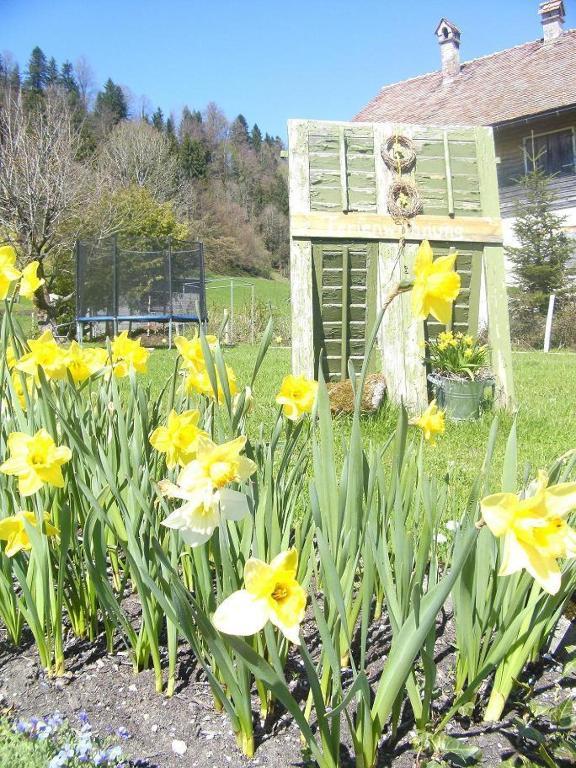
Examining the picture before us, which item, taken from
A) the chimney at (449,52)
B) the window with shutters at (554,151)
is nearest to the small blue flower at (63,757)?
the window with shutters at (554,151)

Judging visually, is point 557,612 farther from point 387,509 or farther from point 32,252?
point 32,252

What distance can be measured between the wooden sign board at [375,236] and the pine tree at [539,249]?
933 cm

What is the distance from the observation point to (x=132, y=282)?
12875mm

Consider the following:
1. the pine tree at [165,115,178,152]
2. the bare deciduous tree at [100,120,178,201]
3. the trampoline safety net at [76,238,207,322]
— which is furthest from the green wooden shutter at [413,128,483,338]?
the pine tree at [165,115,178,152]

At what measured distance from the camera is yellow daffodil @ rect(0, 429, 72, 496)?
104 cm

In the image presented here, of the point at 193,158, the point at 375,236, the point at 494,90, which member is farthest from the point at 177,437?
the point at 193,158

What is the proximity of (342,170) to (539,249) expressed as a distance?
10.5 meters

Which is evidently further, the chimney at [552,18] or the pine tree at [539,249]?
the chimney at [552,18]

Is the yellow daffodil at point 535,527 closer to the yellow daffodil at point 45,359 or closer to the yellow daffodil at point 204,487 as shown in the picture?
the yellow daffodil at point 204,487

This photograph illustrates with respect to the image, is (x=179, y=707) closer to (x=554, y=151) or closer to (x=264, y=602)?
(x=264, y=602)

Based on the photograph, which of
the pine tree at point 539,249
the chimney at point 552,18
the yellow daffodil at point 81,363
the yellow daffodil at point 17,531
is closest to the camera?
the yellow daffodil at point 17,531

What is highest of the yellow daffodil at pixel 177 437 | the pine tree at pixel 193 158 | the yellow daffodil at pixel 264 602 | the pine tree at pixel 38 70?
the pine tree at pixel 38 70

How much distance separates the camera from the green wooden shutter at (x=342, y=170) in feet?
13.4

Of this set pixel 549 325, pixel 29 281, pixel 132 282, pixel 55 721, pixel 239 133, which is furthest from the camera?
pixel 239 133
